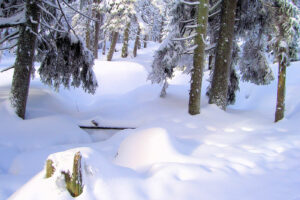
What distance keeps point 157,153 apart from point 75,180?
2.08 m

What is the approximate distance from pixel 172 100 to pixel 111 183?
865 cm

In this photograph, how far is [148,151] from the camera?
14.4ft

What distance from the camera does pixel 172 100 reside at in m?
11.2

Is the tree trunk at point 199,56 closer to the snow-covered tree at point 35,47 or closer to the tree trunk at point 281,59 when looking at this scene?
the tree trunk at point 281,59

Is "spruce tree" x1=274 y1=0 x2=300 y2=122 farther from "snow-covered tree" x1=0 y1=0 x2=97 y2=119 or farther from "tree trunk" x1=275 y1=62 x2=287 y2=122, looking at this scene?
"snow-covered tree" x1=0 y1=0 x2=97 y2=119

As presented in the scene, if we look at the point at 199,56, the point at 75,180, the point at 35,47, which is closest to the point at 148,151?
the point at 75,180

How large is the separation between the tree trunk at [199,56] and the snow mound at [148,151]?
12.0 ft

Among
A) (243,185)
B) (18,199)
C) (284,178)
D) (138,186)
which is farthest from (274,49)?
(18,199)

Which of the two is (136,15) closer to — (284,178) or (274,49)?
(274,49)

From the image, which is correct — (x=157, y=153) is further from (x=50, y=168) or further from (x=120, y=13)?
(x=120, y=13)

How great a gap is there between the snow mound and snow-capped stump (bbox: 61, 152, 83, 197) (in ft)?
5.17

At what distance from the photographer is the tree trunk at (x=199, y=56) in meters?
8.22

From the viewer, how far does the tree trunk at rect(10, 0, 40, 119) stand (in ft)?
24.7

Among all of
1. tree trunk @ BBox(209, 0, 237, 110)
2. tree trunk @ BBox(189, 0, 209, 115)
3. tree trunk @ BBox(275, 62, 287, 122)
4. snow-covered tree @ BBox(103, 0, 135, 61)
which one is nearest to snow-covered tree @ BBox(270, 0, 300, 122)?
tree trunk @ BBox(275, 62, 287, 122)
